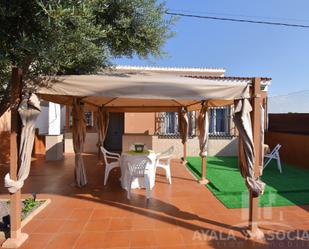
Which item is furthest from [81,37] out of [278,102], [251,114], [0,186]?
[278,102]

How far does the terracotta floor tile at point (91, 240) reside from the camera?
13.1ft

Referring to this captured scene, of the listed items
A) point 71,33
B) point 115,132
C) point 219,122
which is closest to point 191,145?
point 219,122

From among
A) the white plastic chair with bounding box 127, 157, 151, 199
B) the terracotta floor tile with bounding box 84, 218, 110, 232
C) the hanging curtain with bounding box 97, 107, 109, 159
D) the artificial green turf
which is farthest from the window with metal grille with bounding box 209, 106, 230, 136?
the terracotta floor tile with bounding box 84, 218, 110, 232

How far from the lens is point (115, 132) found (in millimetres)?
16656

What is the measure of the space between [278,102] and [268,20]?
4876 mm

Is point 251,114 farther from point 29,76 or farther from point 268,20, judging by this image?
point 268,20

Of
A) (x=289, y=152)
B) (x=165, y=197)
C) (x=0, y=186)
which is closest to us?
(x=165, y=197)

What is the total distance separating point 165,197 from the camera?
6449mm

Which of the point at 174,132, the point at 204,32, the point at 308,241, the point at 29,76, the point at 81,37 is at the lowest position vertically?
the point at 308,241

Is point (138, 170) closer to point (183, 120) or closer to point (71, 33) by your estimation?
point (71, 33)

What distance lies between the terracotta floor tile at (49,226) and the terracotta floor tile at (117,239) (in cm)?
91

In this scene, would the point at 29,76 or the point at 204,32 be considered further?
the point at 204,32

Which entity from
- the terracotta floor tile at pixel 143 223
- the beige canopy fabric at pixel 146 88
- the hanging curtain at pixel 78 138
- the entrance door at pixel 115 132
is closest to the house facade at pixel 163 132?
the entrance door at pixel 115 132

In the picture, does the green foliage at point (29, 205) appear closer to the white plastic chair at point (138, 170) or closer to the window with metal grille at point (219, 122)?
the white plastic chair at point (138, 170)
